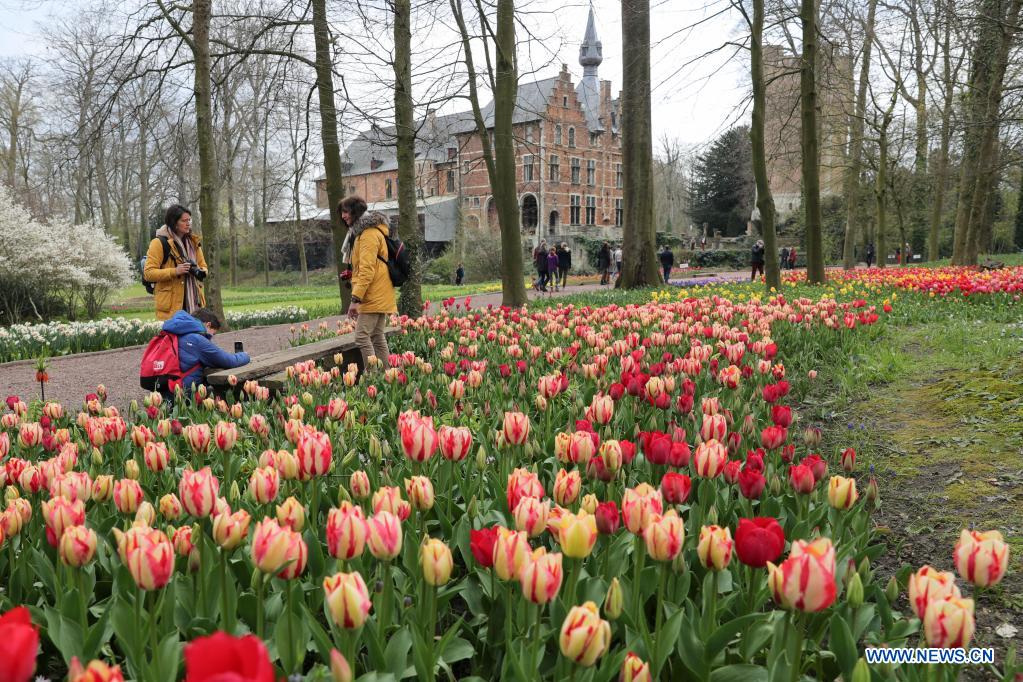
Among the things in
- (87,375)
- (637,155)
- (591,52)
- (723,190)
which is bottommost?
(87,375)

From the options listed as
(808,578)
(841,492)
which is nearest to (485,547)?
(808,578)

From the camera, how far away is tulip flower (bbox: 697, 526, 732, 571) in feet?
5.15

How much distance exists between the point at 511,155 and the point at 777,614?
11.4m

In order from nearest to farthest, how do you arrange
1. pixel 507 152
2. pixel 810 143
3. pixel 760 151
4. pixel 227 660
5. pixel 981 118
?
1. pixel 227 660
2. pixel 507 152
3. pixel 810 143
4. pixel 760 151
5. pixel 981 118

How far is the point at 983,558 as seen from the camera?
1.43 m

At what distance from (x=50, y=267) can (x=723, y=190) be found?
43.3m

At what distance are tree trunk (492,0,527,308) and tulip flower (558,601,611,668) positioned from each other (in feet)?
34.9

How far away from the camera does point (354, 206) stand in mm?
6137

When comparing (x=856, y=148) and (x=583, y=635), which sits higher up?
(x=856, y=148)

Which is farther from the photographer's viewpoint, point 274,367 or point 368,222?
point 368,222

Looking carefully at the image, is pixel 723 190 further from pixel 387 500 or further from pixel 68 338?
pixel 387 500

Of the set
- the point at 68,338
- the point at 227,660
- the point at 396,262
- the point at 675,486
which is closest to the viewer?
the point at 227,660

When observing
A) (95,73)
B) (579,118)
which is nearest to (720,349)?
(95,73)

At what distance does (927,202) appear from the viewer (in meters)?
34.1
